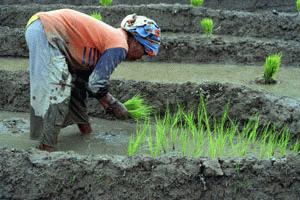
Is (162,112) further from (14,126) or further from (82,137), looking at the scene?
(14,126)

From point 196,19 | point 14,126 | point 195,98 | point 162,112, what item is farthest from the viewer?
point 196,19

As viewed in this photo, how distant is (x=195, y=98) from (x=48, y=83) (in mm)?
1451

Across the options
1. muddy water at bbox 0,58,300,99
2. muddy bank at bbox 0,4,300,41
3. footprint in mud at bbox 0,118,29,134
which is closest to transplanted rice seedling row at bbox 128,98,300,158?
muddy water at bbox 0,58,300,99

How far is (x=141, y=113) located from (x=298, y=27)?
3.37 meters

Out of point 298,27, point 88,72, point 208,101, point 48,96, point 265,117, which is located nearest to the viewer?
point 48,96

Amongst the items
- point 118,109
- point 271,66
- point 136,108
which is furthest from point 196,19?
point 118,109

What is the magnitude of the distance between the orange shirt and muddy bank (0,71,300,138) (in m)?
1.08

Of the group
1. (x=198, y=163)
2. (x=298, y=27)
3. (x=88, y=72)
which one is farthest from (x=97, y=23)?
(x=298, y=27)

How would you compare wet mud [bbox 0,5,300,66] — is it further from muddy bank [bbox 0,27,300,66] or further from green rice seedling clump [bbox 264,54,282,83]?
green rice seedling clump [bbox 264,54,282,83]

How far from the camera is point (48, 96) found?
3.17 metres

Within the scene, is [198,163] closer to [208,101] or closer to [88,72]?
[88,72]

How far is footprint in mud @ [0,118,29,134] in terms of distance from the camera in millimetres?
3745

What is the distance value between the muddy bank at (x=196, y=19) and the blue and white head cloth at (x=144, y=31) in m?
3.26

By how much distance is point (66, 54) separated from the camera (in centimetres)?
325
